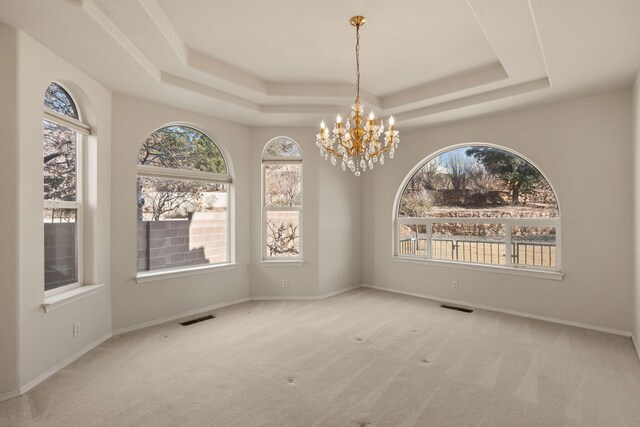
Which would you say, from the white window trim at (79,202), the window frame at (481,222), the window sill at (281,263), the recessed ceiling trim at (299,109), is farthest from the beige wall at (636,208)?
the white window trim at (79,202)

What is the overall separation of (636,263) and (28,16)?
5415 millimetres

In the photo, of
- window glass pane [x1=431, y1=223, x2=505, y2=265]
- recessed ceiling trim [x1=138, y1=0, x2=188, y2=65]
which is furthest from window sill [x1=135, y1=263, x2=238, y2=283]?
window glass pane [x1=431, y1=223, x2=505, y2=265]

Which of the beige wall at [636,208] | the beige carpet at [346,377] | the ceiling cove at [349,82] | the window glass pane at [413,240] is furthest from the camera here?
the window glass pane at [413,240]

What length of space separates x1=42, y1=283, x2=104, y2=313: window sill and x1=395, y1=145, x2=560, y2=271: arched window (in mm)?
4082

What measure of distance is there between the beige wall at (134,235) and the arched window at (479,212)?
283 centimetres

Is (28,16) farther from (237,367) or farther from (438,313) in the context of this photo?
(438,313)

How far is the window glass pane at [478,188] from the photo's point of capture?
13.9 feet

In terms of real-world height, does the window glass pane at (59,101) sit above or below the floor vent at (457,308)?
above

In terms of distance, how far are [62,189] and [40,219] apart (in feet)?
1.82

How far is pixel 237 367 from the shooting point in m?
2.80

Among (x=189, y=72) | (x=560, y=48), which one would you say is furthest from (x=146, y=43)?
(x=560, y=48)

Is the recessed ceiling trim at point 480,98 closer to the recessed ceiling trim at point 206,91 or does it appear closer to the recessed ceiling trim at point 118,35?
the recessed ceiling trim at point 206,91

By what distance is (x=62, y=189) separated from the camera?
3.12 m

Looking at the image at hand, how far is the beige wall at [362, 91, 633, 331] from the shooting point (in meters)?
3.56
